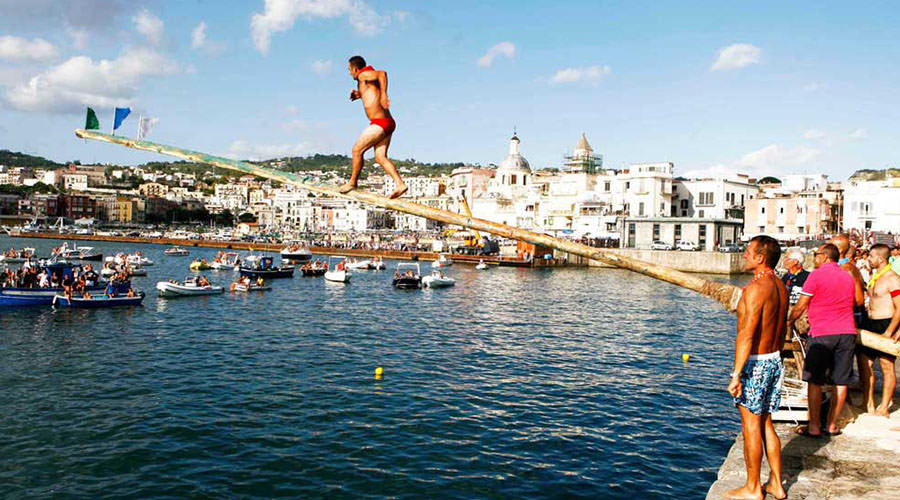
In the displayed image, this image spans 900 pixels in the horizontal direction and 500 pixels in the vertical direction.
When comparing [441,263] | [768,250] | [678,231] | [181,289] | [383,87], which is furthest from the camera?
[678,231]

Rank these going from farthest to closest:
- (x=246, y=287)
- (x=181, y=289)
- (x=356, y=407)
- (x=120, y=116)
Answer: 1. (x=246, y=287)
2. (x=181, y=289)
3. (x=356, y=407)
4. (x=120, y=116)

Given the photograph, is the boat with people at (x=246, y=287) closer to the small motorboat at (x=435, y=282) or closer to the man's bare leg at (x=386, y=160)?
the small motorboat at (x=435, y=282)

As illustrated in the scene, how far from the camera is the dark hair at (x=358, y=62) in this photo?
540 centimetres

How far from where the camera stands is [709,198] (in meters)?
108

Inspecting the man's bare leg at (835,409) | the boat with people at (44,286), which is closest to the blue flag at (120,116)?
the man's bare leg at (835,409)

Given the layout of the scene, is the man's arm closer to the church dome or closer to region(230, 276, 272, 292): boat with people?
region(230, 276, 272, 292): boat with people

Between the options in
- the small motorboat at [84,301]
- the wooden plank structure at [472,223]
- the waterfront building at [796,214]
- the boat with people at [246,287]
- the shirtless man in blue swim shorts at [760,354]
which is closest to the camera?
the wooden plank structure at [472,223]

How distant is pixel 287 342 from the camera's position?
30.0 m

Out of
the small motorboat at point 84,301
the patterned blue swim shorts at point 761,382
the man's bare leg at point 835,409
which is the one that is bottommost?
the small motorboat at point 84,301

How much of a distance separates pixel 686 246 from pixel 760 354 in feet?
287

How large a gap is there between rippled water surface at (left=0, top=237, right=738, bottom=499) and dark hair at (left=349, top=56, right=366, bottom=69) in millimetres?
10084

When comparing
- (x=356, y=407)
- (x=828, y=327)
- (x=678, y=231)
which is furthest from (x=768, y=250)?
(x=678, y=231)

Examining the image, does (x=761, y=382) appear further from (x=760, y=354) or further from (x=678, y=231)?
(x=678, y=231)

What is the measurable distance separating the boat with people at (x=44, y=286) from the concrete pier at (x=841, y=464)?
136ft
